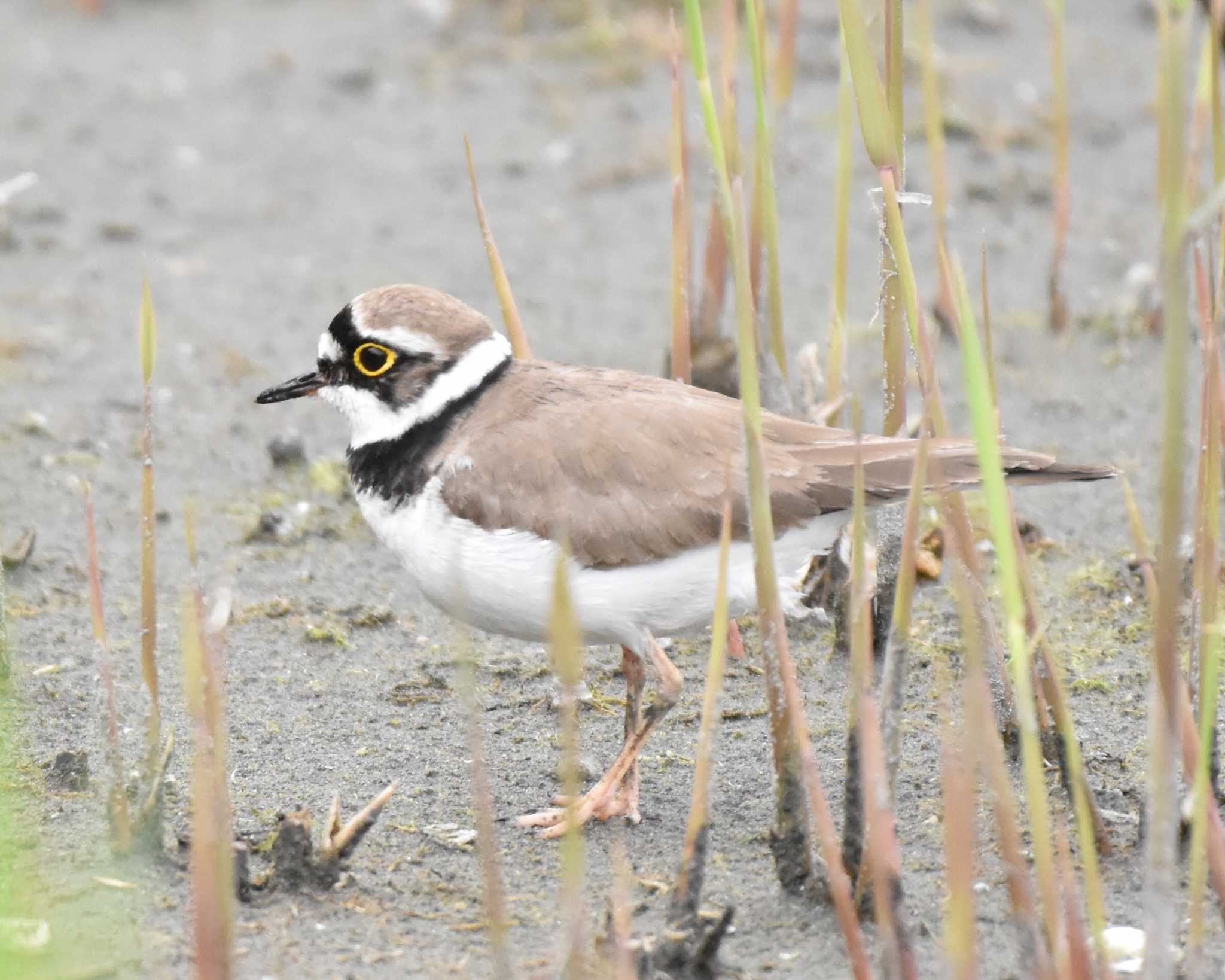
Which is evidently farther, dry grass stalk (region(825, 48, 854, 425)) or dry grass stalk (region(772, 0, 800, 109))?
dry grass stalk (region(772, 0, 800, 109))

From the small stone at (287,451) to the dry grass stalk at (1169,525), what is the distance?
3.84 metres

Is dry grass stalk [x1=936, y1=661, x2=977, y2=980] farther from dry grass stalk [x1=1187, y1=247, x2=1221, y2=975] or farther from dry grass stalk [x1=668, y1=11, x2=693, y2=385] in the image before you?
dry grass stalk [x1=668, y1=11, x2=693, y2=385]

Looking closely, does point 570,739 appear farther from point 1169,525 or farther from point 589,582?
point 589,582

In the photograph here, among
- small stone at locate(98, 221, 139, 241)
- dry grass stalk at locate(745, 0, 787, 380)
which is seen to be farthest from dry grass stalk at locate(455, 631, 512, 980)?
small stone at locate(98, 221, 139, 241)

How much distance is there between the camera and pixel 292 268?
25.3 feet

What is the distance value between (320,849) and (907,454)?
1453 millimetres

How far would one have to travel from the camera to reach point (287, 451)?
595 cm

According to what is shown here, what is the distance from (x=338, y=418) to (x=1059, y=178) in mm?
2797

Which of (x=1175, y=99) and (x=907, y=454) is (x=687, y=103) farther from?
(x=1175, y=99)

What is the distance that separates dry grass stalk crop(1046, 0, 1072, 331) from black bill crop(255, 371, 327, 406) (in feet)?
9.21

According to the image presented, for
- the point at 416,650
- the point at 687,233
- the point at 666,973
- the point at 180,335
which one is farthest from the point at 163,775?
the point at 180,335

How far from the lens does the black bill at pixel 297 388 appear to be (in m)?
4.35

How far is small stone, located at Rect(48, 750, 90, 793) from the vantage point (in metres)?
3.81

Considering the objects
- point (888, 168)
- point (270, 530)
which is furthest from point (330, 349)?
point (888, 168)
